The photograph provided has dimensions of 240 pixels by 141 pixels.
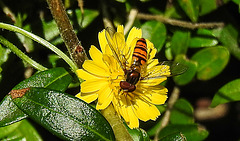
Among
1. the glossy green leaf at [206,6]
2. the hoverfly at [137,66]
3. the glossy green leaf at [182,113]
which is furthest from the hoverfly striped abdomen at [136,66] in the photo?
the glossy green leaf at [206,6]

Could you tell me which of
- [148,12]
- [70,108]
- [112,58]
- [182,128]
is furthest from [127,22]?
[70,108]

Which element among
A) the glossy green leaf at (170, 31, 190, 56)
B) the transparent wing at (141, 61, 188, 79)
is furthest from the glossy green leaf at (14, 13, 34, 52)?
the glossy green leaf at (170, 31, 190, 56)

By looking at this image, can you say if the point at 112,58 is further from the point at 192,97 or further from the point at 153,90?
the point at 192,97

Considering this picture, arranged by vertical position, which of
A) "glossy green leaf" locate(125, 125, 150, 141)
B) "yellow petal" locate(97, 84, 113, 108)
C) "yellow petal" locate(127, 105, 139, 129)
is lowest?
"glossy green leaf" locate(125, 125, 150, 141)

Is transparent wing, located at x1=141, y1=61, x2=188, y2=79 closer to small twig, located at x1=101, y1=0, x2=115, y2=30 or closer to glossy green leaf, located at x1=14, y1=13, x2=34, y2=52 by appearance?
small twig, located at x1=101, y1=0, x2=115, y2=30

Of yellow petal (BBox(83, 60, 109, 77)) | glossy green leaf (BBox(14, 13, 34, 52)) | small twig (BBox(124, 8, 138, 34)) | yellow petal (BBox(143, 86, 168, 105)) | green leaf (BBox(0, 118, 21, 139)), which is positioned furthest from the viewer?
small twig (BBox(124, 8, 138, 34))

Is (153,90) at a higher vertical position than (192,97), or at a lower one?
higher
